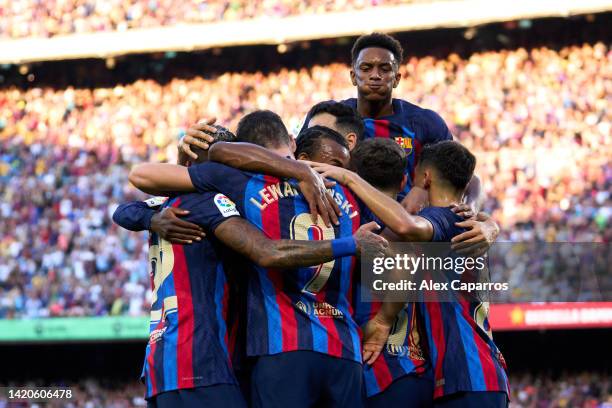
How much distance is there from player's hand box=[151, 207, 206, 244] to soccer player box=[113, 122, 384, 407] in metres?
0.03

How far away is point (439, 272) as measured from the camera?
4.66m

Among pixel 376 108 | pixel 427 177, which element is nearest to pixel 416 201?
pixel 427 177

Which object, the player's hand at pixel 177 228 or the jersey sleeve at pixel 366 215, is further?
the jersey sleeve at pixel 366 215

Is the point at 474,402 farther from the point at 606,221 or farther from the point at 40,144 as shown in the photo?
the point at 40,144

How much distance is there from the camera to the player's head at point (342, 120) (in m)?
5.47

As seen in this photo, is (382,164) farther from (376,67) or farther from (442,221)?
(376,67)

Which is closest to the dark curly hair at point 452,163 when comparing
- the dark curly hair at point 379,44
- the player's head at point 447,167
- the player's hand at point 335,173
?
the player's head at point 447,167

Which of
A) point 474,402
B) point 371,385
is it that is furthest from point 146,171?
point 474,402

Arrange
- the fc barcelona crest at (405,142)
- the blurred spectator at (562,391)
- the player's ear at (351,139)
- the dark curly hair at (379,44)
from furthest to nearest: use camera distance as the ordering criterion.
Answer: the blurred spectator at (562,391) → the dark curly hair at (379,44) → the fc barcelona crest at (405,142) → the player's ear at (351,139)

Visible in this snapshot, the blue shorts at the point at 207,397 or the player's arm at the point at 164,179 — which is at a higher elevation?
the player's arm at the point at 164,179

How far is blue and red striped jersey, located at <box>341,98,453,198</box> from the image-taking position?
6.05m

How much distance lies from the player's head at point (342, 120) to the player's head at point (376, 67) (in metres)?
0.55

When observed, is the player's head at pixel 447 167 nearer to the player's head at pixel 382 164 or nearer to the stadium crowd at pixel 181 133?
the player's head at pixel 382 164

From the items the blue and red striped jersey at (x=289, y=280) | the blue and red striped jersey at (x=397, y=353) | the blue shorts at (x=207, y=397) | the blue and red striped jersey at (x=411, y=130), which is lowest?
the blue shorts at (x=207, y=397)
